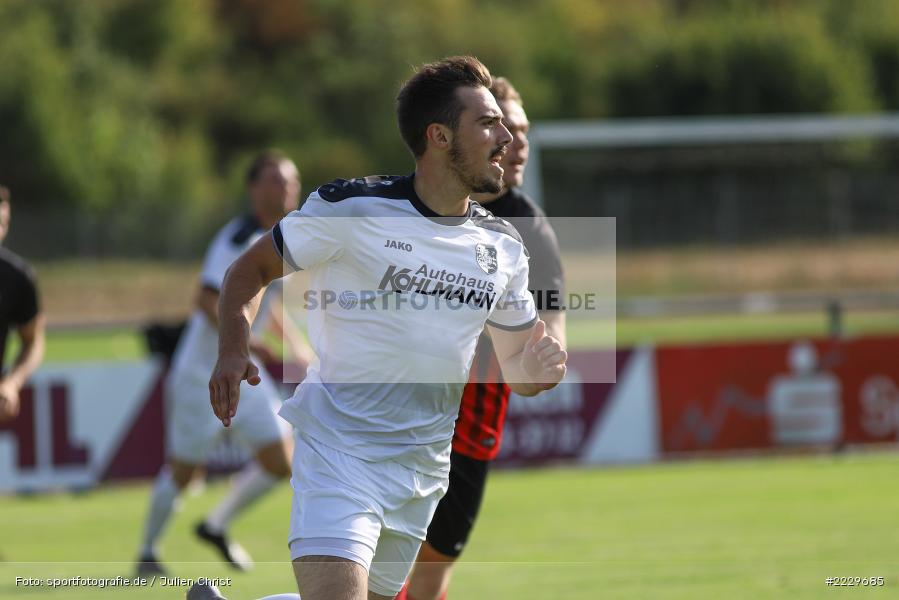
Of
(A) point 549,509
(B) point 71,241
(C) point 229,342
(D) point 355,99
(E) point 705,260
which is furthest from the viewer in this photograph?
(D) point 355,99

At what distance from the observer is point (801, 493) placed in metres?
12.2

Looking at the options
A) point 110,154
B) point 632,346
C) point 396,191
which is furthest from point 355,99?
point 396,191

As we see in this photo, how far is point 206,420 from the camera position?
970 cm

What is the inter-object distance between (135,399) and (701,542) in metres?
6.21

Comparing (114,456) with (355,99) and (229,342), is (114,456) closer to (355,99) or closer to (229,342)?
(229,342)

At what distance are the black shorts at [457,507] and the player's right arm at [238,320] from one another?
1.84 metres

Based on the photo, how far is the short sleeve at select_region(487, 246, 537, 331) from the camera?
17.1ft

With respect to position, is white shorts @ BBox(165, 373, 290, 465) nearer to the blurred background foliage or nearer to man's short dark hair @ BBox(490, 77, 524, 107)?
man's short dark hair @ BBox(490, 77, 524, 107)

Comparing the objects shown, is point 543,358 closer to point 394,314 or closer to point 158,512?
point 394,314

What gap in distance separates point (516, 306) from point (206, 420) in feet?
16.1

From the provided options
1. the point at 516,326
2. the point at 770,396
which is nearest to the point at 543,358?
the point at 516,326

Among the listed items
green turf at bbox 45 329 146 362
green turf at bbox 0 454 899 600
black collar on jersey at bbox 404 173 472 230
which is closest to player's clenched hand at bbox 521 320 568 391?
black collar on jersey at bbox 404 173 472 230

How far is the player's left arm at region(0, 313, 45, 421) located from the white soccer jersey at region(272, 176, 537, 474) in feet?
12.6

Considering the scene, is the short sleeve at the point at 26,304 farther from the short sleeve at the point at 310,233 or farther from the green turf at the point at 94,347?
the green turf at the point at 94,347
